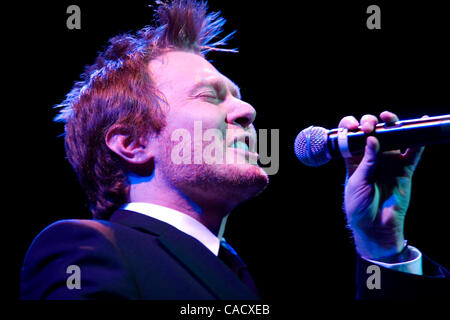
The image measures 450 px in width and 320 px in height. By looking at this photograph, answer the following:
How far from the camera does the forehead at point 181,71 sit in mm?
1699

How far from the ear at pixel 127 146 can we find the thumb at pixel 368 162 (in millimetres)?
822

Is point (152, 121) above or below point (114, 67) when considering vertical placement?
below

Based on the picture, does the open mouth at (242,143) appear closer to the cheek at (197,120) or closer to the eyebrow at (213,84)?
the cheek at (197,120)

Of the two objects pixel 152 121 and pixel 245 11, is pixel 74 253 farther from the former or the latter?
pixel 245 11

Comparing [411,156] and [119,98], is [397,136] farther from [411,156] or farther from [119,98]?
[119,98]

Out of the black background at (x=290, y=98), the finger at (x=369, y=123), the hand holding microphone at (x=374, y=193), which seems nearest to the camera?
the finger at (x=369, y=123)

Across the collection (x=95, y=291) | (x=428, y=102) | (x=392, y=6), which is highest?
(x=392, y=6)

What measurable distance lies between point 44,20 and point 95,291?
1.55 meters

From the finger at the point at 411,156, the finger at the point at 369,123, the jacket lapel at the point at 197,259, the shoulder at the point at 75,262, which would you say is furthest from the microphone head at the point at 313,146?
the shoulder at the point at 75,262

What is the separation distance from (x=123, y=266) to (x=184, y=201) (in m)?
0.47

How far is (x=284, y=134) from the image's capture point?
7.99 ft

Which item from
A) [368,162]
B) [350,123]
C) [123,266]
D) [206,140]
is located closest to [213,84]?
[206,140]

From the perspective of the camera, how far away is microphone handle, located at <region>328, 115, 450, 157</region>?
4.39ft

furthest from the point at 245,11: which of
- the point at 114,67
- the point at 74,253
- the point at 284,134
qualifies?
the point at 74,253
